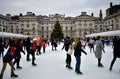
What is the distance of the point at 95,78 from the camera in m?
8.07

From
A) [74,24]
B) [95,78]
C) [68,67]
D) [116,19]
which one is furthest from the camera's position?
[74,24]

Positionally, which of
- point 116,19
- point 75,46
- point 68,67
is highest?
point 116,19

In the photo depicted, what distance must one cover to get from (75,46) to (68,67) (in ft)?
6.35

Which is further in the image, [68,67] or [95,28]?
[95,28]

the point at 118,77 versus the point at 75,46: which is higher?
the point at 75,46

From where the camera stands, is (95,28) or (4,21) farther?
(95,28)

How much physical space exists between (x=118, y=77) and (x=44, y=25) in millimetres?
105206

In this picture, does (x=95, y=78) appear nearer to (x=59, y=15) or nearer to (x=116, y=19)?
(x=116, y=19)

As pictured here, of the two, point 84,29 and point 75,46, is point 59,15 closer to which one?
point 84,29

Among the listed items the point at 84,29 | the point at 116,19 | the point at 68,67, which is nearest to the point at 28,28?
the point at 84,29

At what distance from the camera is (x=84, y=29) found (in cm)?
10438

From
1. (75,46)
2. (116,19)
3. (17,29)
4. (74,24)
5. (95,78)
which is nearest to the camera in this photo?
(95,78)

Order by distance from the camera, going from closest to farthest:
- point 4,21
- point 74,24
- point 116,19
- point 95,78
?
point 95,78
point 116,19
point 4,21
point 74,24

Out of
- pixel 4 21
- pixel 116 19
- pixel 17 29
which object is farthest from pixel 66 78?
pixel 17 29
